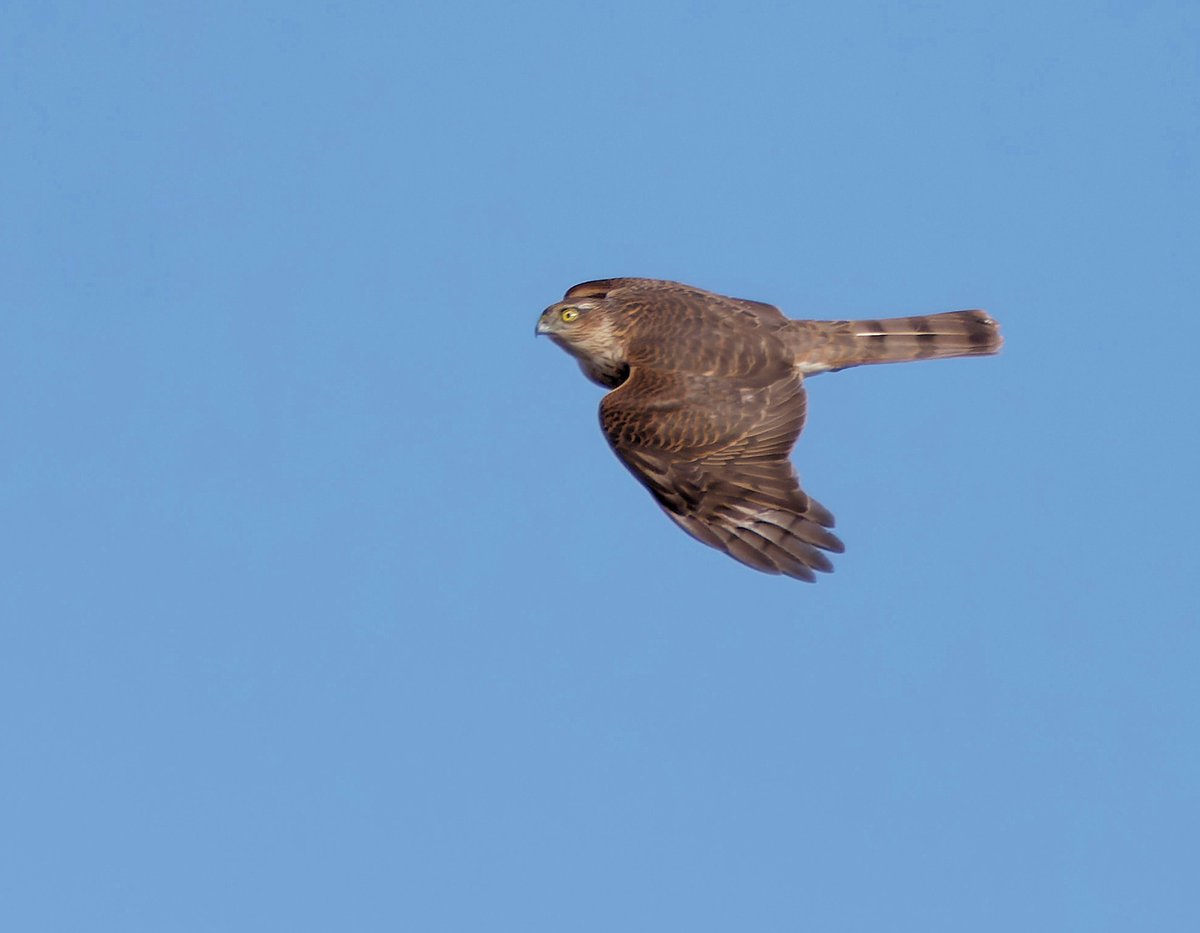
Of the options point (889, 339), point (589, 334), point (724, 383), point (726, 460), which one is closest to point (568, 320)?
point (589, 334)

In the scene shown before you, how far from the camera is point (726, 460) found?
12.6 m

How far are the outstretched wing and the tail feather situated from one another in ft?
2.11

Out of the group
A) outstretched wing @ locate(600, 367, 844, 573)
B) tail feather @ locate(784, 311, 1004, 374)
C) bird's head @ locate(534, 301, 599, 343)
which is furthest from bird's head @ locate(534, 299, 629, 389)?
tail feather @ locate(784, 311, 1004, 374)

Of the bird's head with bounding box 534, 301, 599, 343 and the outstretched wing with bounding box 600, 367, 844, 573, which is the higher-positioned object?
the bird's head with bounding box 534, 301, 599, 343

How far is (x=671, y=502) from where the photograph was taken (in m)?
12.5

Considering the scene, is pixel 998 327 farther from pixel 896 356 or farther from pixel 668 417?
pixel 668 417

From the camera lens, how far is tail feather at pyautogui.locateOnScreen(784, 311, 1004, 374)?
537 inches

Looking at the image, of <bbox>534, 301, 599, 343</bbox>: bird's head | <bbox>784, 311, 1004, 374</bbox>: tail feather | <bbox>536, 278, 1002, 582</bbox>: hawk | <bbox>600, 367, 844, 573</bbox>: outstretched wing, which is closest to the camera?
<bbox>600, 367, 844, 573</bbox>: outstretched wing

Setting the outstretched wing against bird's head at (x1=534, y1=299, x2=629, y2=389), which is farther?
bird's head at (x1=534, y1=299, x2=629, y2=389)

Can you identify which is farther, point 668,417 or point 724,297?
point 724,297

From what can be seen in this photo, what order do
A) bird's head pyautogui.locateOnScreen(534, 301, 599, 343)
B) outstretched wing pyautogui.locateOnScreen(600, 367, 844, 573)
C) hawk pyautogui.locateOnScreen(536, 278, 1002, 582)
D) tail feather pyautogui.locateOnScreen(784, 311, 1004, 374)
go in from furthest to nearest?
bird's head pyautogui.locateOnScreen(534, 301, 599, 343)
tail feather pyautogui.locateOnScreen(784, 311, 1004, 374)
hawk pyautogui.locateOnScreen(536, 278, 1002, 582)
outstretched wing pyautogui.locateOnScreen(600, 367, 844, 573)

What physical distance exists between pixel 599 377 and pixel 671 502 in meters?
1.92

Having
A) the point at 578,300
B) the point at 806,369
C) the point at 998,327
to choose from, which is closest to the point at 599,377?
the point at 578,300

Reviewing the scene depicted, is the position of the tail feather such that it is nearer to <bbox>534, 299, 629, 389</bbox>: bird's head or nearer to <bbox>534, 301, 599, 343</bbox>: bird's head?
<bbox>534, 299, 629, 389</bbox>: bird's head
